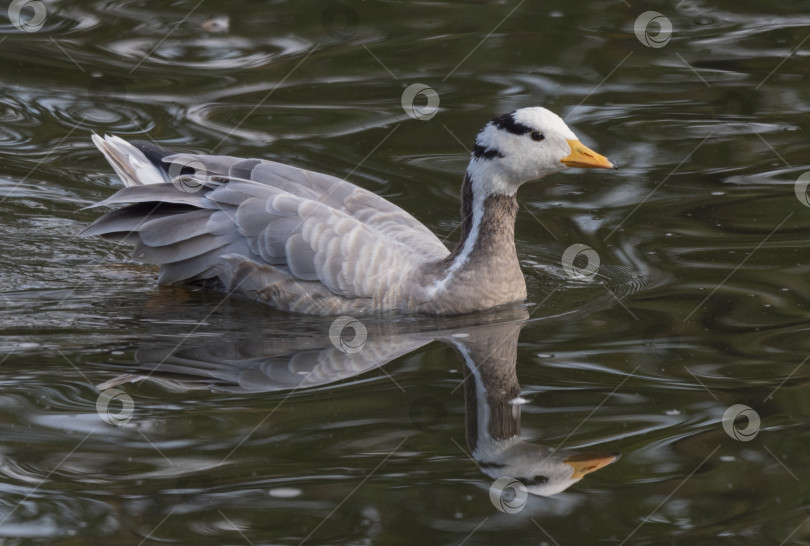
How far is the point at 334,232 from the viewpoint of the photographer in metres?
8.88

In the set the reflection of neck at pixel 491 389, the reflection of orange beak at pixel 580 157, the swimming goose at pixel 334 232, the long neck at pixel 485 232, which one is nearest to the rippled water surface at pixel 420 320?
the reflection of neck at pixel 491 389

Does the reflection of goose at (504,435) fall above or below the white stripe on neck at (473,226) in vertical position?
below

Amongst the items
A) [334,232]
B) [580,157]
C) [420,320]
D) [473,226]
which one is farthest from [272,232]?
[580,157]

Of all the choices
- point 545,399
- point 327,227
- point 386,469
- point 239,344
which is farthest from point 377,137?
point 386,469

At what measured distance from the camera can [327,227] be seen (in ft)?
29.1

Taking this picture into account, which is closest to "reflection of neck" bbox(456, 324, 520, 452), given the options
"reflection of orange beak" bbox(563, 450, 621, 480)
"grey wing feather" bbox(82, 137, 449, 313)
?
"reflection of orange beak" bbox(563, 450, 621, 480)

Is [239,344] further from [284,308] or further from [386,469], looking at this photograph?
[386,469]

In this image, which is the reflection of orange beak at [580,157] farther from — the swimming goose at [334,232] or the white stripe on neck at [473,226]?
the white stripe on neck at [473,226]

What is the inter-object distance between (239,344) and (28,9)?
814cm

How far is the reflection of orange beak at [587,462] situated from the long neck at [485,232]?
2.65m

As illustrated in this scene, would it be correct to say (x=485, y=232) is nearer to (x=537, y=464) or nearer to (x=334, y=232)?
(x=334, y=232)

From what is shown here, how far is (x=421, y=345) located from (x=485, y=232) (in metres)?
1.21

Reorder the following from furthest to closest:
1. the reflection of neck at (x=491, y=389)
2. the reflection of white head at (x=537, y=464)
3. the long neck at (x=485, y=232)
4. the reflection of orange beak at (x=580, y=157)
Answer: the long neck at (x=485, y=232) < the reflection of orange beak at (x=580, y=157) < the reflection of neck at (x=491, y=389) < the reflection of white head at (x=537, y=464)

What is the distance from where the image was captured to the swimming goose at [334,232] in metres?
8.84
